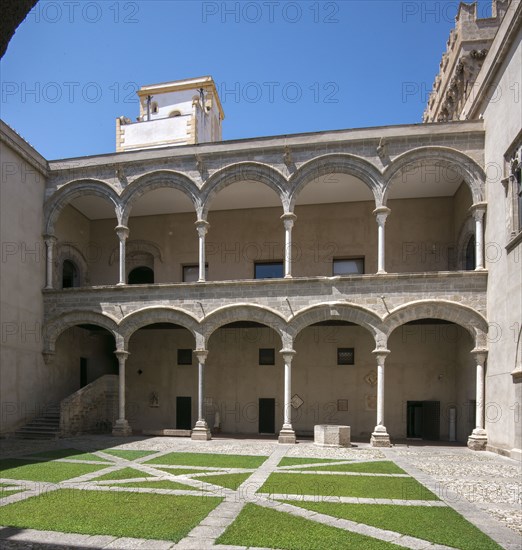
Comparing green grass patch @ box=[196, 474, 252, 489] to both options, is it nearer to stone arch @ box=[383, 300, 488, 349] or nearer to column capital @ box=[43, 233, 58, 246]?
stone arch @ box=[383, 300, 488, 349]

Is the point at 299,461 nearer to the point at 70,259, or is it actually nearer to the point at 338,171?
the point at 338,171

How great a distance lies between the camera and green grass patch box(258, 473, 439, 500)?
838 cm

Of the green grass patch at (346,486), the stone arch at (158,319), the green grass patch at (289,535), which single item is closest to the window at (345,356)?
the stone arch at (158,319)

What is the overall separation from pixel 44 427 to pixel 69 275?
6.59m

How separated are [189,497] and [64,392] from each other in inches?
519

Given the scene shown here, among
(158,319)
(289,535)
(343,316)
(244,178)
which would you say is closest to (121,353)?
(158,319)

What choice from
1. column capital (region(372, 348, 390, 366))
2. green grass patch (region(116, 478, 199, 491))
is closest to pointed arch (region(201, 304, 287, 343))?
column capital (region(372, 348, 390, 366))

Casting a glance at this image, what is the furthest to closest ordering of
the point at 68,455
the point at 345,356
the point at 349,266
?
the point at 349,266
the point at 345,356
the point at 68,455

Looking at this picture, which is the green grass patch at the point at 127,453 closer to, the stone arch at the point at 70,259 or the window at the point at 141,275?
the stone arch at the point at 70,259

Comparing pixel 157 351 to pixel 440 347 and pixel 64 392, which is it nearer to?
pixel 64 392

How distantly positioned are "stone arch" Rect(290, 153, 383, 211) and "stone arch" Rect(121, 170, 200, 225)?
344 centimetres

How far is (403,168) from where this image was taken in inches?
647

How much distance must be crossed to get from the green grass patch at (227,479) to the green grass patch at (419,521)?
5.37 ft

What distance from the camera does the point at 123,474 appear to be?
9969mm
